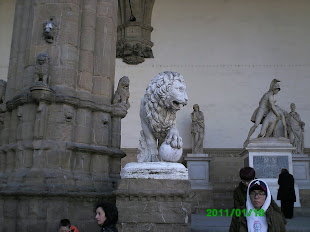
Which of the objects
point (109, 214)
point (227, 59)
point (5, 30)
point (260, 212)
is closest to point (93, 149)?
point (109, 214)

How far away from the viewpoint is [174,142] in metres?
4.63

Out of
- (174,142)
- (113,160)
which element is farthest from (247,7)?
(174,142)

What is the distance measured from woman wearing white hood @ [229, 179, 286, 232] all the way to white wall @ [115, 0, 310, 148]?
11929 mm

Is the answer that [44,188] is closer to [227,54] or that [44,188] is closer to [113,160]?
[113,160]

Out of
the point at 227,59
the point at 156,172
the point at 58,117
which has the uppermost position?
the point at 227,59

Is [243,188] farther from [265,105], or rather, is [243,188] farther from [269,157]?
[265,105]

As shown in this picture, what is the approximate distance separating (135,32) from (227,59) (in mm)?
3977

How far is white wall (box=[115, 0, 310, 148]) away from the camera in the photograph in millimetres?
14836

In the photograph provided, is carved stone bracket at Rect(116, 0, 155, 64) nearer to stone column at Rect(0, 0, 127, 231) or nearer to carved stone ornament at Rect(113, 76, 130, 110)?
stone column at Rect(0, 0, 127, 231)

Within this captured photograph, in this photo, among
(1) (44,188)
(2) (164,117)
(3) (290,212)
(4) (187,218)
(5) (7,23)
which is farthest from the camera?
(5) (7,23)

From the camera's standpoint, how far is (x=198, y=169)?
43.2 ft

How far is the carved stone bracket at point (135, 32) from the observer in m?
15.1

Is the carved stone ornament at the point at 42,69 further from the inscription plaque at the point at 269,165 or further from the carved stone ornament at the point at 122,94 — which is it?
the inscription plaque at the point at 269,165

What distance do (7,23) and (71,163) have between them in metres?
12.1
